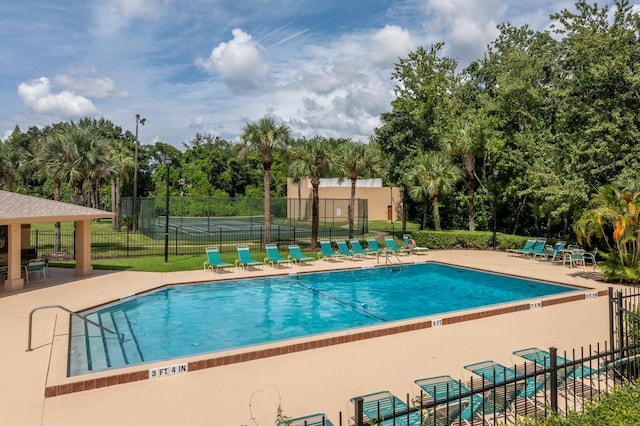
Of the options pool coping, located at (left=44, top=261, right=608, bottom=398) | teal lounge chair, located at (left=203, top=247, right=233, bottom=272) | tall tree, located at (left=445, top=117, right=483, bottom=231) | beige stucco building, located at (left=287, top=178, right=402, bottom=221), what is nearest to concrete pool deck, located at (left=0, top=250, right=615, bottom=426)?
pool coping, located at (left=44, top=261, right=608, bottom=398)

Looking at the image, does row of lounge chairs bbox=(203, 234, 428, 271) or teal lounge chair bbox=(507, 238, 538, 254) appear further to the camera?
teal lounge chair bbox=(507, 238, 538, 254)

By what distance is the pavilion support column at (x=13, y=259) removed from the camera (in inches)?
482

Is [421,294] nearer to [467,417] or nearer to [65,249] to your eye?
[467,417]

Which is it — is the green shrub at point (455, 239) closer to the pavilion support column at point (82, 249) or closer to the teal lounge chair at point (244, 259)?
the teal lounge chair at point (244, 259)

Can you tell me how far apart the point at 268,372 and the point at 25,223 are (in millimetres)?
10372

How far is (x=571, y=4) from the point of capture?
766 inches

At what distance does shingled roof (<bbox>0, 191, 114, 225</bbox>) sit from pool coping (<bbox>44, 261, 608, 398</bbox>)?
13.7 feet

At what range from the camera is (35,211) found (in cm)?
1288

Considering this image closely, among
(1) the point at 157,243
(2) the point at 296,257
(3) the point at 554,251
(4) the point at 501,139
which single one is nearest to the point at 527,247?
(3) the point at 554,251

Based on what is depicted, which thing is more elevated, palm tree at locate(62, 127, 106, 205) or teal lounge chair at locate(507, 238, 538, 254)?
palm tree at locate(62, 127, 106, 205)

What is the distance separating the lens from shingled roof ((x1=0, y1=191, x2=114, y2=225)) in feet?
38.7

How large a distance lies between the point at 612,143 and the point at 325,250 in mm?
12297

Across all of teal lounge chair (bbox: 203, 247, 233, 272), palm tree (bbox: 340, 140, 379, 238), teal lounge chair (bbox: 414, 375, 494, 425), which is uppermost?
palm tree (bbox: 340, 140, 379, 238)

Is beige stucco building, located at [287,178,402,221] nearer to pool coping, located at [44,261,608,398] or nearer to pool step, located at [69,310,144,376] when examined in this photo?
pool coping, located at [44,261,608,398]
